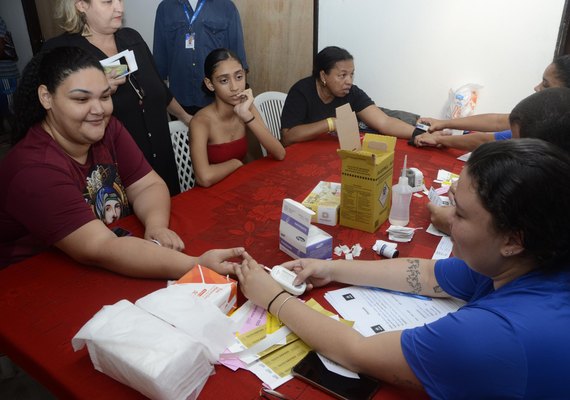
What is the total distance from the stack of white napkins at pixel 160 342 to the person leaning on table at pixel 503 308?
268 millimetres

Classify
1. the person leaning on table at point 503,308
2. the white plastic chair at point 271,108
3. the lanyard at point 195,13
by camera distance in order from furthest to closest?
the lanyard at point 195,13, the white plastic chair at point 271,108, the person leaning on table at point 503,308

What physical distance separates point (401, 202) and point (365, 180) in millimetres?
222

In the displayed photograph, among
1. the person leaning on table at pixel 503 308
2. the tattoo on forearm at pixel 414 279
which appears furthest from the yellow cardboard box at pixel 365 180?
the person leaning on table at pixel 503 308

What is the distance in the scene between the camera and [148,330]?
36.8 inches

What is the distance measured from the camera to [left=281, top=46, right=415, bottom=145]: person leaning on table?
2.71m

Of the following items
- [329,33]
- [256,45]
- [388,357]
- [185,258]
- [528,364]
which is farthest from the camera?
[256,45]

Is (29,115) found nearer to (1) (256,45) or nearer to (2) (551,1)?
(1) (256,45)

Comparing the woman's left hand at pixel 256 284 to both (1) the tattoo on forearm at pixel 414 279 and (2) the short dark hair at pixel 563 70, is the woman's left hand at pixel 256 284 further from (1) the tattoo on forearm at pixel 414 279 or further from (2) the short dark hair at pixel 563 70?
(2) the short dark hair at pixel 563 70

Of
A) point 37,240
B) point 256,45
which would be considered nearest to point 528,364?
point 37,240

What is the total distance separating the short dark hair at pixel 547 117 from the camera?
142cm

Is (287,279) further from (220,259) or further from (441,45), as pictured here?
(441,45)

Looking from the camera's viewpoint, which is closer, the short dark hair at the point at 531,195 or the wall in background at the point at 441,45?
the short dark hair at the point at 531,195

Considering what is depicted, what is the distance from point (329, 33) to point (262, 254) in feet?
8.62

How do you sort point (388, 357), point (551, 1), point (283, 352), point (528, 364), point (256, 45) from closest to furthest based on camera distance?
point (528, 364), point (388, 357), point (283, 352), point (551, 1), point (256, 45)
